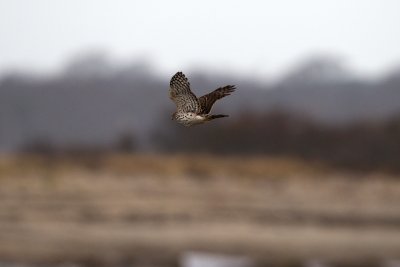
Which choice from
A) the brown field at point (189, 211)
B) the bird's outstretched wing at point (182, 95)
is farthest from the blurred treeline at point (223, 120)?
the bird's outstretched wing at point (182, 95)

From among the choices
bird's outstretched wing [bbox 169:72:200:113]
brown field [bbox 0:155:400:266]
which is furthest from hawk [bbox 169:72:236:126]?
brown field [bbox 0:155:400:266]

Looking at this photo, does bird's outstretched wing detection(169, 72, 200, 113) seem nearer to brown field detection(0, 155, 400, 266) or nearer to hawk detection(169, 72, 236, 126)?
hawk detection(169, 72, 236, 126)

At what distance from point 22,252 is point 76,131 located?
70.7ft

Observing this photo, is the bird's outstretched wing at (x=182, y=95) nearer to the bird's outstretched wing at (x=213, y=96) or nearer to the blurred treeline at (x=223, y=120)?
the bird's outstretched wing at (x=213, y=96)

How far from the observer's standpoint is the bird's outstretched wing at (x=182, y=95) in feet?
14.3

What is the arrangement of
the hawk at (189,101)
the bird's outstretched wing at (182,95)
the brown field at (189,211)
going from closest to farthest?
the hawk at (189,101)
the bird's outstretched wing at (182,95)
the brown field at (189,211)

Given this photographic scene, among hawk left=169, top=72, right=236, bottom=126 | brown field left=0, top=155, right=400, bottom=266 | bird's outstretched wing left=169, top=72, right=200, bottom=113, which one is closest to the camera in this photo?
hawk left=169, top=72, right=236, bottom=126

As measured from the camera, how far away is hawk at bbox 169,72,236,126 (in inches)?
165

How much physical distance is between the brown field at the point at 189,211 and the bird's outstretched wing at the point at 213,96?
1514 cm

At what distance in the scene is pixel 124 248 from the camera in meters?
21.1

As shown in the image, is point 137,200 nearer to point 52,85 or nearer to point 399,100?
point 52,85

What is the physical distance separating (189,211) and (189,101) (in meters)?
20.2

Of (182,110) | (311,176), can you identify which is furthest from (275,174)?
(182,110)

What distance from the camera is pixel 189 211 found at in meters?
24.4
